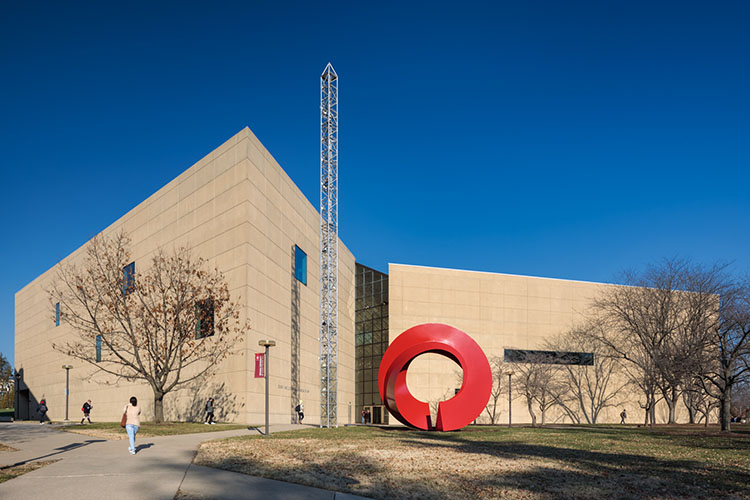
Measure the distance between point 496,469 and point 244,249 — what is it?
83.2ft

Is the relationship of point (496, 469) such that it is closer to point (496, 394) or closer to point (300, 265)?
point (300, 265)

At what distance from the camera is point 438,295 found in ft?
189

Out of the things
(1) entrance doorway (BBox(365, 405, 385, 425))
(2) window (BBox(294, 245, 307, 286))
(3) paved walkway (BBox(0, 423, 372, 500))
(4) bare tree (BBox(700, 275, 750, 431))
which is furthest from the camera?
(1) entrance doorway (BBox(365, 405, 385, 425))

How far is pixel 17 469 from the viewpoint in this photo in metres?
12.6

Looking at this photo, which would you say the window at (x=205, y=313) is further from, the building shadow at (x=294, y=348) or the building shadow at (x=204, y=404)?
the building shadow at (x=294, y=348)

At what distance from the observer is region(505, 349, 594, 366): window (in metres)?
57.6

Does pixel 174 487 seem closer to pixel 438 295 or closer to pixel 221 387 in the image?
pixel 221 387

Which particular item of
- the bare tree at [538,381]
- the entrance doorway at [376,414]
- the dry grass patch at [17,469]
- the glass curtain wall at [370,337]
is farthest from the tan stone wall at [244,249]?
the dry grass patch at [17,469]

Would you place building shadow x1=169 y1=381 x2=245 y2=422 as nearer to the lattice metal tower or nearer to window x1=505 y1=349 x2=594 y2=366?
the lattice metal tower

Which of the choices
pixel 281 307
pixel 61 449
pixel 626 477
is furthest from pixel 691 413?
pixel 61 449

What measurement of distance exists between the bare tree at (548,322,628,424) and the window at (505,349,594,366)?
33cm

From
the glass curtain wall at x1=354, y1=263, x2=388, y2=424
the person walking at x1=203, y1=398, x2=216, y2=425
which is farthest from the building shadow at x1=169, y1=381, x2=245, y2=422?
the glass curtain wall at x1=354, y1=263, x2=388, y2=424

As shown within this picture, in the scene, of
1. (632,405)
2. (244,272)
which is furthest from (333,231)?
(632,405)

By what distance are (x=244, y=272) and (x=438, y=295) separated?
26941 mm
